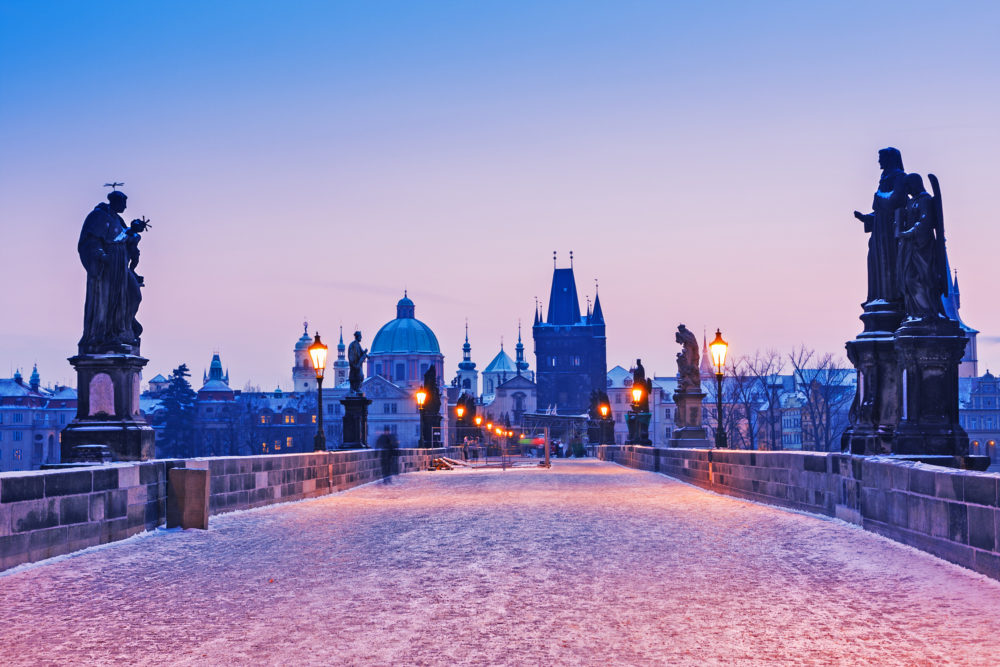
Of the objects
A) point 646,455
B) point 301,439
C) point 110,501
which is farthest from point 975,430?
point 110,501

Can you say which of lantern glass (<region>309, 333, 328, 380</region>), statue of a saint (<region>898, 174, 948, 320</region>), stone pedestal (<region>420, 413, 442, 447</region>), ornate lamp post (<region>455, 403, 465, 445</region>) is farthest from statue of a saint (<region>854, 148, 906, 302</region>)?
ornate lamp post (<region>455, 403, 465, 445</region>)

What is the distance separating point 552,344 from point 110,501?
15930 cm

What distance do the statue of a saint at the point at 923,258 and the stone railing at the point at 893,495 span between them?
2.02 metres

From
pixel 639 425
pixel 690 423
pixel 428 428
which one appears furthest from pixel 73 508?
pixel 639 425

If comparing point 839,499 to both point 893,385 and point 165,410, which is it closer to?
point 893,385

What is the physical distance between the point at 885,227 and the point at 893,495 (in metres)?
4.95

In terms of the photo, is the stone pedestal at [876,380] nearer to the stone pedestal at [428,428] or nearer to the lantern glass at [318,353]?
the lantern glass at [318,353]

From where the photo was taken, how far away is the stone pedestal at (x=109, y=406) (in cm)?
1491

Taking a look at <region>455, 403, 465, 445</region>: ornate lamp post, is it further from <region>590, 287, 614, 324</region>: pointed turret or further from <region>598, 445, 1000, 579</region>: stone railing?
<region>590, 287, 614, 324</region>: pointed turret

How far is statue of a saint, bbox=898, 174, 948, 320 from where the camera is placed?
1312 cm

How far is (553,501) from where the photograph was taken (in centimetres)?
1923

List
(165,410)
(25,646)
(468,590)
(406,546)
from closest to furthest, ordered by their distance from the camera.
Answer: (25,646)
(468,590)
(406,546)
(165,410)

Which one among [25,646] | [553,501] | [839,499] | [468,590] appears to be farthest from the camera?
[553,501]

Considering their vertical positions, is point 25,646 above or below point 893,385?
below
